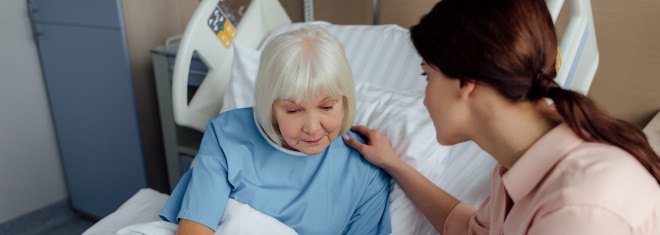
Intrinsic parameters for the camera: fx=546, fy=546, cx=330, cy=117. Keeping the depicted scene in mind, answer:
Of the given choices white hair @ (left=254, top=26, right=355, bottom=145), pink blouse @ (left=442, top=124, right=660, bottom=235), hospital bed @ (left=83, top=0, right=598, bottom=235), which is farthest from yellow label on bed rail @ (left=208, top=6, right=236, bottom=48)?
pink blouse @ (left=442, top=124, right=660, bottom=235)

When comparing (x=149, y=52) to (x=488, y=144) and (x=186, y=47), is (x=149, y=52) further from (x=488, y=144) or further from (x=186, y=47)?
(x=488, y=144)

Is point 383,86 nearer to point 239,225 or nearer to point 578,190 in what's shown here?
point 239,225

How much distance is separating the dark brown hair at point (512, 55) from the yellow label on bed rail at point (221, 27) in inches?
45.7

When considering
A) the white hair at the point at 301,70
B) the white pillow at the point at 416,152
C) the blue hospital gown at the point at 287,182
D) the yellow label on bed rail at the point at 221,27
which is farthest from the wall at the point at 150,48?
the white hair at the point at 301,70

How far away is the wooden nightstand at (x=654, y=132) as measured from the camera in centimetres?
148

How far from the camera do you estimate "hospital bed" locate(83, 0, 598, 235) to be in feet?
4.51

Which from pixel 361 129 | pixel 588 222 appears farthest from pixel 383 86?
pixel 588 222

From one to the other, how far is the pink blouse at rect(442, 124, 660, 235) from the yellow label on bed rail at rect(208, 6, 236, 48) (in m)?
1.26

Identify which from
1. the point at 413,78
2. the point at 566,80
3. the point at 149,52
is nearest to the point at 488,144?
the point at 566,80

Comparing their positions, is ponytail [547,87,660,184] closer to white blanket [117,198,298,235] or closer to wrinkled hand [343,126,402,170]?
wrinkled hand [343,126,402,170]

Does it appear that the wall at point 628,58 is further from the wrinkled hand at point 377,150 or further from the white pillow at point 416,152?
the wrinkled hand at point 377,150

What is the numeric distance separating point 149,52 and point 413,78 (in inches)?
45.8

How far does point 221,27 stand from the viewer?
1909 mm

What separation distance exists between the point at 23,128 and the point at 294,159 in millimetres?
1761
